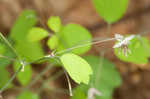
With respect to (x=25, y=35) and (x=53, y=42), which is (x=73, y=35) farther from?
(x=25, y=35)

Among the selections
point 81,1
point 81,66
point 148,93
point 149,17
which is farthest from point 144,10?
point 81,66

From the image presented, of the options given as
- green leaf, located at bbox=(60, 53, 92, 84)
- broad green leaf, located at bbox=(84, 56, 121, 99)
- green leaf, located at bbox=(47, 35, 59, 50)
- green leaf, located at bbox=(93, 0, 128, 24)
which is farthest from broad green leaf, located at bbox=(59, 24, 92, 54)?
green leaf, located at bbox=(60, 53, 92, 84)

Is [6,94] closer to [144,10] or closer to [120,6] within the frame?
[120,6]

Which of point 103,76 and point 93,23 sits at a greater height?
point 93,23

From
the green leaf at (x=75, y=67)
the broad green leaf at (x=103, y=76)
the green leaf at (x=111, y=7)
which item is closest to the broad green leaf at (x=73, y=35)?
Answer: the green leaf at (x=111, y=7)

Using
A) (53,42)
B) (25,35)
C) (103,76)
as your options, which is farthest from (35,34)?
(103,76)

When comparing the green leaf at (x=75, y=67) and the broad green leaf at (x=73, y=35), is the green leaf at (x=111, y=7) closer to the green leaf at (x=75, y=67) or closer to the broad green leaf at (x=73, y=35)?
the broad green leaf at (x=73, y=35)
